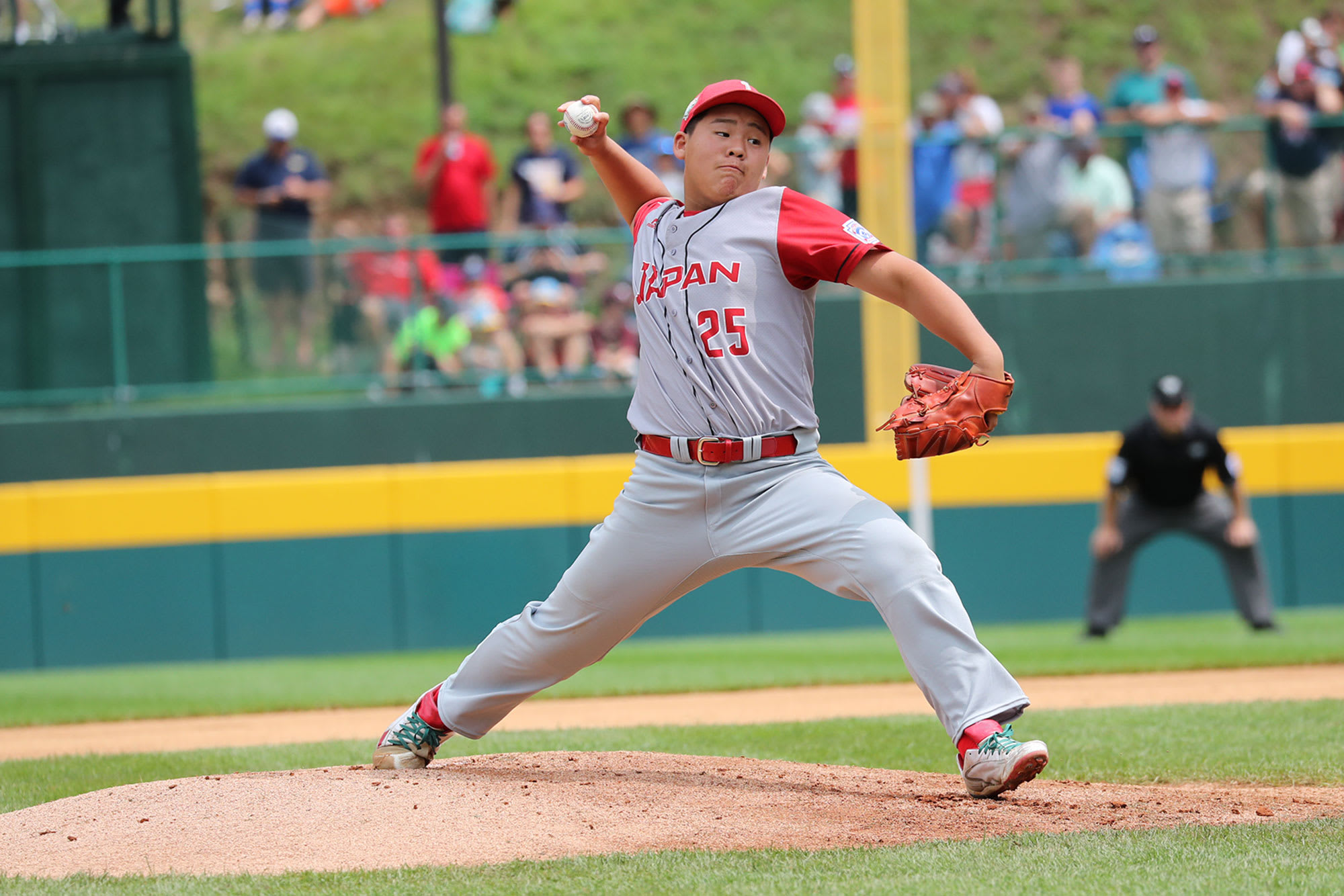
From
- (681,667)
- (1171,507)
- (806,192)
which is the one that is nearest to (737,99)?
(681,667)

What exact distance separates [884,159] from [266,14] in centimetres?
2026

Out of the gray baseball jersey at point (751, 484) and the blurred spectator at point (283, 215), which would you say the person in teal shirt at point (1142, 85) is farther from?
the gray baseball jersey at point (751, 484)

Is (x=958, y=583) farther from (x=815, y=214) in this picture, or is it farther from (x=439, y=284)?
(x=815, y=214)

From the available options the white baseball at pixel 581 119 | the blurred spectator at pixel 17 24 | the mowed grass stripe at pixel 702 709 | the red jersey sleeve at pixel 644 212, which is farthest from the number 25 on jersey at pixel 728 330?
the blurred spectator at pixel 17 24

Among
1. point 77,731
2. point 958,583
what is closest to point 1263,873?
point 77,731

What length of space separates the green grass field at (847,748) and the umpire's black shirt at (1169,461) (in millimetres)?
995

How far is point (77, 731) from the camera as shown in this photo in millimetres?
7742

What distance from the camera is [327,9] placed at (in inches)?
1129

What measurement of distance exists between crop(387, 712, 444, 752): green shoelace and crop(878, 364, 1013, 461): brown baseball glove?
1738mm

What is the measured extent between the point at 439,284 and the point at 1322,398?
7.27m

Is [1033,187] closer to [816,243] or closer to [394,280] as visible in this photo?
[394,280]

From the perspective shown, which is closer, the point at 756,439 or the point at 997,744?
the point at 997,744

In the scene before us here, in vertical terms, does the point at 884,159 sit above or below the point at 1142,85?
below

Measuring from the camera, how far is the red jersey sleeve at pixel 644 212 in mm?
4727
